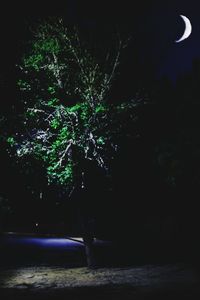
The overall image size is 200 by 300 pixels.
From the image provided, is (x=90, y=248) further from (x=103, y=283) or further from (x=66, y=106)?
(x=66, y=106)

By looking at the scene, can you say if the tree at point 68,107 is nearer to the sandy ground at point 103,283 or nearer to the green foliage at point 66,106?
the green foliage at point 66,106

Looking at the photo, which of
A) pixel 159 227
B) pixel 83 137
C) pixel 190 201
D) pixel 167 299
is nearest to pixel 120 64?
pixel 83 137

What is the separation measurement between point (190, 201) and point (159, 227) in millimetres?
4492

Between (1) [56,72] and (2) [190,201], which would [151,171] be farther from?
(1) [56,72]

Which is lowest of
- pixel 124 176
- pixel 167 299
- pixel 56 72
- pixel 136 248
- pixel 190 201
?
pixel 167 299

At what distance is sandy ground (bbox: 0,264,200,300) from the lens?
929 cm

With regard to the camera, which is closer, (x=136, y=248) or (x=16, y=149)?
(x=16, y=149)

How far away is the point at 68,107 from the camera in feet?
43.6

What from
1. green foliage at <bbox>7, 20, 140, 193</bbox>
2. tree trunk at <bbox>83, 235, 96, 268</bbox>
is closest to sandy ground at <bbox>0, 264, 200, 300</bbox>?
tree trunk at <bbox>83, 235, 96, 268</bbox>

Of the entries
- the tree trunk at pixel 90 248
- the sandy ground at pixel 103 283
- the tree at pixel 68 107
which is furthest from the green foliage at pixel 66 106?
the sandy ground at pixel 103 283

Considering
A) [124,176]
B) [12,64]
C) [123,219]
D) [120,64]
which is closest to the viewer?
[12,64]

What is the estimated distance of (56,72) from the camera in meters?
12.6

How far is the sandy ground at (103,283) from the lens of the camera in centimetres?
929

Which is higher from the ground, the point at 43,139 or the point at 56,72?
the point at 56,72
